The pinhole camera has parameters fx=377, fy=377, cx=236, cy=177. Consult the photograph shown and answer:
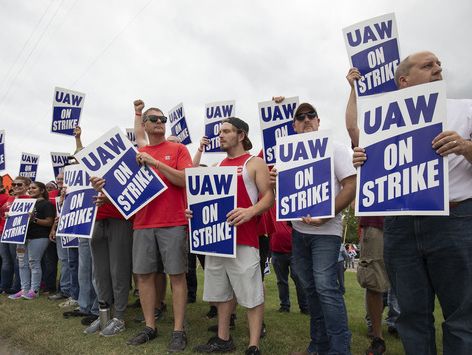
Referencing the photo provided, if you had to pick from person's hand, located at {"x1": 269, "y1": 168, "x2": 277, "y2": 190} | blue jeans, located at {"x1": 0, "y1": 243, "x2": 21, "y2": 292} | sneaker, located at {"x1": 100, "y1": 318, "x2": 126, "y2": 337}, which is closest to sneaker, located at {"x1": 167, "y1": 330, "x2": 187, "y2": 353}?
sneaker, located at {"x1": 100, "y1": 318, "x2": 126, "y2": 337}

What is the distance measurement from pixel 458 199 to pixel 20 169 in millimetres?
11145

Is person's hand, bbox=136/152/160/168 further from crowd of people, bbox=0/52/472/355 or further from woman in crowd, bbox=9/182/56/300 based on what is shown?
woman in crowd, bbox=9/182/56/300

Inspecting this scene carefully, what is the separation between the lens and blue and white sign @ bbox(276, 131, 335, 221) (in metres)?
3.17

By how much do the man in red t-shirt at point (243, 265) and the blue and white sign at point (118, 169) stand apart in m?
0.96

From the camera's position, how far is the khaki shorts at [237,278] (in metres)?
3.66

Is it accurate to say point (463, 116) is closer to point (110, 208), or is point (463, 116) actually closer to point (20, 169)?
point (110, 208)

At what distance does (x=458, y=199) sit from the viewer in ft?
7.75

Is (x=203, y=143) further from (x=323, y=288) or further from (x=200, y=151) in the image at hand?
(x=323, y=288)

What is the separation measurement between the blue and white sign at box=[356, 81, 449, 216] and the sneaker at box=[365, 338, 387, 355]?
2.04 metres

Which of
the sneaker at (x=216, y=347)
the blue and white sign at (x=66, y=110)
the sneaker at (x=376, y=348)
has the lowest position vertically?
the sneaker at (x=376, y=348)

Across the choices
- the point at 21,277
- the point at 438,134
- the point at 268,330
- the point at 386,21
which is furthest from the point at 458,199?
the point at 21,277

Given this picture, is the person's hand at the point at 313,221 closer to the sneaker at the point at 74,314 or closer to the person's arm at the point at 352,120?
the person's arm at the point at 352,120

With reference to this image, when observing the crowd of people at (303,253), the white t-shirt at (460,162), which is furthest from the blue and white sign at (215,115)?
the white t-shirt at (460,162)

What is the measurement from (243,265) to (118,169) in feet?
5.72
